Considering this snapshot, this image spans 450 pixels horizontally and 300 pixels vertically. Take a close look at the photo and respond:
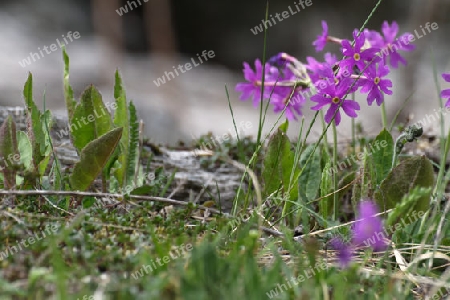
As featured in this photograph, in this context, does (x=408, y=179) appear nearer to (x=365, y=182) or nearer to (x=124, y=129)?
(x=365, y=182)

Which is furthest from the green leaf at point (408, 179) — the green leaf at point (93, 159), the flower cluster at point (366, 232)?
the green leaf at point (93, 159)

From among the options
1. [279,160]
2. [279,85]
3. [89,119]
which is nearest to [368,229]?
[279,160]

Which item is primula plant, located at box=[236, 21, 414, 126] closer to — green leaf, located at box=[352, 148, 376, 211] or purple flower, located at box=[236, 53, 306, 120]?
purple flower, located at box=[236, 53, 306, 120]

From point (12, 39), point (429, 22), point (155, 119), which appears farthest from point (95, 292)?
point (12, 39)

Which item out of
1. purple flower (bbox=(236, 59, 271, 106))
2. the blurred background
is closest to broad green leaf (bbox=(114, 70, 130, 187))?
purple flower (bbox=(236, 59, 271, 106))

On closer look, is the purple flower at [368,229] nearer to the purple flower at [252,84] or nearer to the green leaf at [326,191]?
the green leaf at [326,191]

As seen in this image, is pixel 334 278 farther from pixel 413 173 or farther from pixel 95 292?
pixel 413 173
